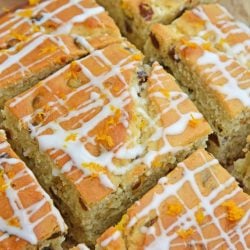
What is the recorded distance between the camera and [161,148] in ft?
10.8

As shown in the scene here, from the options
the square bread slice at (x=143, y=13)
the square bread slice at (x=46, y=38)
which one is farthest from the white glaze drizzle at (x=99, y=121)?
the square bread slice at (x=143, y=13)

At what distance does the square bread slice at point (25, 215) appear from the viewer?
295 cm

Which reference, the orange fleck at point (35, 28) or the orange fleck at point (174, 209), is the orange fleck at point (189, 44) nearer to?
the orange fleck at point (35, 28)

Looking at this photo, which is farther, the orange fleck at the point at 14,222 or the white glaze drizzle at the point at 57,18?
the white glaze drizzle at the point at 57,18

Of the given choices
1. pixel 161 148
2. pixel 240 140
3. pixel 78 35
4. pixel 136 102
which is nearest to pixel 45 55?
pixel 78 35

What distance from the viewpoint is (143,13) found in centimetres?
397

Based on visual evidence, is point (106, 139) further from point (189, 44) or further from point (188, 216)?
point (189, 44)

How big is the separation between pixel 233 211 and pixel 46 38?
162 centimetres

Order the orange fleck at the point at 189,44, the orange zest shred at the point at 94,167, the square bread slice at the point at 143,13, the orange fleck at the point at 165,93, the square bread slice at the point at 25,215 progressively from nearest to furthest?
the square bread slice at the point at 25,215 < the orange zest shred at the point at 94,167 < the orange fleck at the point at 165,93 < the orange fleck at the point at 189,44 < the square bread slice at the point at 143,13

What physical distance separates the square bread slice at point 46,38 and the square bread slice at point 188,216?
106cm

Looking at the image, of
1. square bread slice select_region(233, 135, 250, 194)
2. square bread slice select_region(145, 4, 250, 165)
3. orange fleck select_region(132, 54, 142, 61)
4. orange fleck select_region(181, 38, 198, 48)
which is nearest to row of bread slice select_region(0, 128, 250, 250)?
square bread slice select_region(233, 135, 250, 194)

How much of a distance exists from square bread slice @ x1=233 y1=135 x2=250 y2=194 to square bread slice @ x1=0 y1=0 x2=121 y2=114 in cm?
107

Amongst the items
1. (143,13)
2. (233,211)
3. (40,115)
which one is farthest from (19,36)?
(233,211)

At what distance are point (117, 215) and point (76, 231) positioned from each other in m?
0.29
